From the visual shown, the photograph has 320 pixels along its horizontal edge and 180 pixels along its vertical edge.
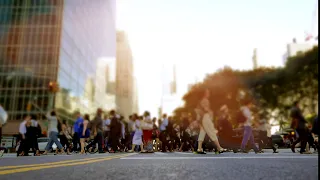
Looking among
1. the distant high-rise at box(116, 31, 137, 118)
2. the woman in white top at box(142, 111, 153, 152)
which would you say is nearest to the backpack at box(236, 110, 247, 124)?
the woman in white top at box(142, 111, 153, 152)

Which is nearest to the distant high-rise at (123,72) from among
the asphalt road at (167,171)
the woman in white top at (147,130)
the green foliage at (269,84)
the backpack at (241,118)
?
the green foliage at (269,84)

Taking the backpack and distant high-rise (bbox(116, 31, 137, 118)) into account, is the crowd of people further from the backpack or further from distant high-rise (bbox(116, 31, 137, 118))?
distant high-rise (bbox(116, 31, 137, 118))

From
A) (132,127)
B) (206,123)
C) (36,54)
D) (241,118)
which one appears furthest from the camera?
(36,54)

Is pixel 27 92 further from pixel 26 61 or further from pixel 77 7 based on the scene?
pixel 77 7

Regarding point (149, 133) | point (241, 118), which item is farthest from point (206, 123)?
point (149, 133)

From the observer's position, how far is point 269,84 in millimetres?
38062

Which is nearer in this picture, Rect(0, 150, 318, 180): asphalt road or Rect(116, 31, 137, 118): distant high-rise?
Rect(0, 150, 318, 180): asphalt road

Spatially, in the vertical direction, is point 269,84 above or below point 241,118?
above

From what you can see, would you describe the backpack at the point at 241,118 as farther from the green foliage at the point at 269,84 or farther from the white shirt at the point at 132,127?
the green foliage at the point at 269,84

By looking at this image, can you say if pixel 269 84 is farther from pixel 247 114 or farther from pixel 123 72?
pixel 123 72

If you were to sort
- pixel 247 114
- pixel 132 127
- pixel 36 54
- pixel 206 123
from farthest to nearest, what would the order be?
pixel 36 54
pixel 132 127
pixel 247 114
pixel 206 123

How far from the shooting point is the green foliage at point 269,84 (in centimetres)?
3500

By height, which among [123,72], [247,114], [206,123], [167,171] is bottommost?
[167,171]

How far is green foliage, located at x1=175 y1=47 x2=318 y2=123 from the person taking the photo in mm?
35000
